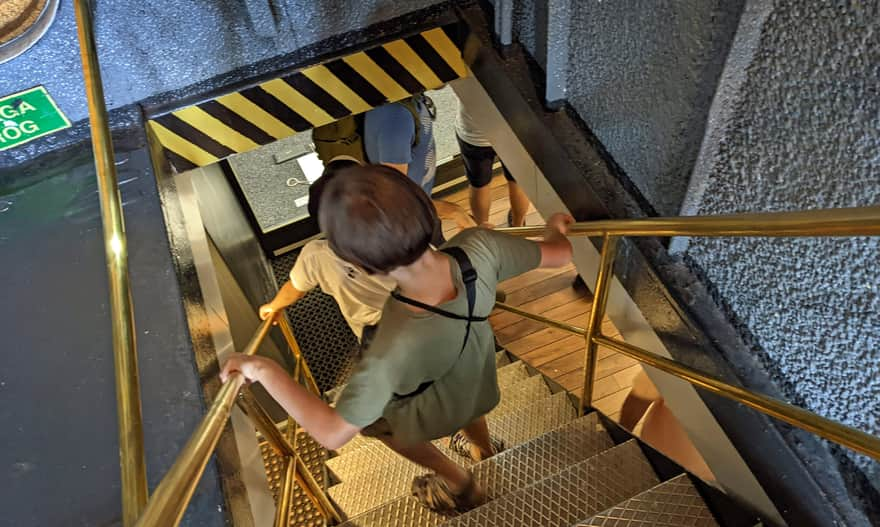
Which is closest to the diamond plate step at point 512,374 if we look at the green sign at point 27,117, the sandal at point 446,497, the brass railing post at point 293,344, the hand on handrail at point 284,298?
the brass railing post at point 293,344

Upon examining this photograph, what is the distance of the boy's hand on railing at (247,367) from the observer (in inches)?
60.0

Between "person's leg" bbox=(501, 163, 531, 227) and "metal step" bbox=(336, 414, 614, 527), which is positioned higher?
"metal step" bbox=(336, 414, 614, 527)

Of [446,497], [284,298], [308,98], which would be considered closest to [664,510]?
[446,497]

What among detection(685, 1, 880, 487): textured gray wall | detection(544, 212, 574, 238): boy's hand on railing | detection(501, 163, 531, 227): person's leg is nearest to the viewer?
detection(685, 1, 880, 487): textured gray wall

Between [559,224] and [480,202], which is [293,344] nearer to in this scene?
[559,224]

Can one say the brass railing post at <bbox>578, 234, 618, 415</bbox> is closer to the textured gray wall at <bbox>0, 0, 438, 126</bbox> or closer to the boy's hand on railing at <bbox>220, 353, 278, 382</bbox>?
the boy's hand on railing at <bbox>220, 353, 278, 382</bbox>

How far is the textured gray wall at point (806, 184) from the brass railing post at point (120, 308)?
5.04ft

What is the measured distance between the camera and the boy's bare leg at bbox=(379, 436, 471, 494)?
6.60 ft

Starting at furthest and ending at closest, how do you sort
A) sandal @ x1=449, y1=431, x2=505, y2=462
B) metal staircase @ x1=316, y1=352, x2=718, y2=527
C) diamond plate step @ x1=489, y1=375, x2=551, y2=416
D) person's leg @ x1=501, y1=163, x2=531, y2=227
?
1. person's leg @ x1=501, y1=163, x2=531, y2=227
2. diamond plate step @ x1=489, y1=375, x2=551, y2=416
3. sandal @ x1=449, y1=431, x2=505, y2=462
4. metal staircase @ x1=316, y1=352, x2=718, y2=527

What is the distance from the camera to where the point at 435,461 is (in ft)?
6.75

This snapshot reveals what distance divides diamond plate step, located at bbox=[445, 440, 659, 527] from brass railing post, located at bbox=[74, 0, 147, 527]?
996mm

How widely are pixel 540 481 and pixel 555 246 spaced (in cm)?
73

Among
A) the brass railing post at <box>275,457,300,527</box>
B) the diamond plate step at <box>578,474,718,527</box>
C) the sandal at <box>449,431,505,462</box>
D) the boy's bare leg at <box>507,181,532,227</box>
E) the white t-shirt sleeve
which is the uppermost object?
the white t-shirt sleeve

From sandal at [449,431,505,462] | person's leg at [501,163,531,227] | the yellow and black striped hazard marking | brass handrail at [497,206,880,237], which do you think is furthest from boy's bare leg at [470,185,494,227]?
brass handrail at [497,206,880,237]
